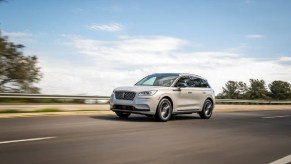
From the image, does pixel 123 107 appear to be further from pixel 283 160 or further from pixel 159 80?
pixel 283 160

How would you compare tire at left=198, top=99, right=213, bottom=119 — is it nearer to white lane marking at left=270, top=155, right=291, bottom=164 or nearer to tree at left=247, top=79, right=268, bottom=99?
white lane marking at left=270, top=155, right=291, bottom=164

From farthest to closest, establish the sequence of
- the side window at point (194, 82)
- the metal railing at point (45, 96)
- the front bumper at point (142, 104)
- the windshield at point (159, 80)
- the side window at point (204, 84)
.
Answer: the metal railing at point (45, 96) < the side window at point (204, 84) < the side window at point (194, 82) < the windshield at point (159, 80) < the front bumper at point (142, 104)

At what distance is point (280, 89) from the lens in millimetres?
128250

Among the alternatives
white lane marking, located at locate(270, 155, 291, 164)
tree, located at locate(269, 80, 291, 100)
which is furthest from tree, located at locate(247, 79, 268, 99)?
white lane marking, located at locate(270, 155, 291, 164)

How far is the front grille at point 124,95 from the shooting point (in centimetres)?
1256

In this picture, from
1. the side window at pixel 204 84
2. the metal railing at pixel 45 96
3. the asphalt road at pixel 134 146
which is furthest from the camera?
the metal railing at pixel 45 96

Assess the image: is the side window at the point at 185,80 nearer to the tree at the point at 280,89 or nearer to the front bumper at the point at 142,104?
the front bumper at the point at 142,104

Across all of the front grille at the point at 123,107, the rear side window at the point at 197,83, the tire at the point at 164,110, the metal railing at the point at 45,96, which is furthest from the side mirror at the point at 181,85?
the metal railing at the point at 45,96

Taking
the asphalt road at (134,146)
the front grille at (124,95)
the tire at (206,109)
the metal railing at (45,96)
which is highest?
the metal railing at (45,96)

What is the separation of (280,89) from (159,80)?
123 metres

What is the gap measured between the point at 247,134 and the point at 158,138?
106 inches

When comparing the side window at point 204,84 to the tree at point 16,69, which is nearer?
the side window at point 204,84

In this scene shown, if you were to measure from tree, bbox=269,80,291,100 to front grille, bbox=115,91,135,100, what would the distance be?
122 metres

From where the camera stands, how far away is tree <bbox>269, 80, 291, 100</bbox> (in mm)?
126938
